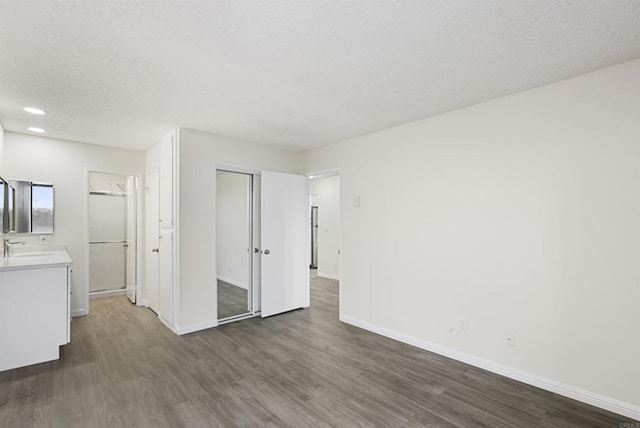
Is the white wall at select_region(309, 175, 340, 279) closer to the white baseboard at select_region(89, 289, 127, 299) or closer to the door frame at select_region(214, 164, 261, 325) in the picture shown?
the door frame at select_region(214, 164, 261, 325)

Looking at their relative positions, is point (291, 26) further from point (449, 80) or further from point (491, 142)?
point (491, 142)

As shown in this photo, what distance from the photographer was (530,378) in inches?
106

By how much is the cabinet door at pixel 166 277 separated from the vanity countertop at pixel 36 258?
1012mm

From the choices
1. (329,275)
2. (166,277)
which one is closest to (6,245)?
(166,277)

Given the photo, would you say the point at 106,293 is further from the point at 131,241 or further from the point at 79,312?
the point at 131,241

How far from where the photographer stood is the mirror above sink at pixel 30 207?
12.8 feet

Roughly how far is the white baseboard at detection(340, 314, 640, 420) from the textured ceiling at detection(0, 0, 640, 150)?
2.55m

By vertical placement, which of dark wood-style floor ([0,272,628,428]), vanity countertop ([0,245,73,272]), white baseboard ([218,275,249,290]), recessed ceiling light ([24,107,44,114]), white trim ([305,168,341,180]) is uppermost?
recessed ceiling light ([24,107,44,114])

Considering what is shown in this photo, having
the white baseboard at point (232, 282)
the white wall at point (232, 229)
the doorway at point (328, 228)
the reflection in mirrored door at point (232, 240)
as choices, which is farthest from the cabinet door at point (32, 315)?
the doorway at point (328, 228)

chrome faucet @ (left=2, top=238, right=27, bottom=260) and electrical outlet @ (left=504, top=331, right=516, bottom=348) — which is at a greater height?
chrome faucet @ (left=2, top=238, right=27, bottom=260)

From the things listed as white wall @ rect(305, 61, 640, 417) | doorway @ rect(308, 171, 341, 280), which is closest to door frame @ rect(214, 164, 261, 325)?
white wall @ rect(305, 61, 640, 417)

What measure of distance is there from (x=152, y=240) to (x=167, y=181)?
1.24m

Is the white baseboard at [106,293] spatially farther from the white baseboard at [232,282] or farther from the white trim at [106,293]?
the white baseboard at [232,282]

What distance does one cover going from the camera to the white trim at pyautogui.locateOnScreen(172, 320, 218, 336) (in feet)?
12.5
